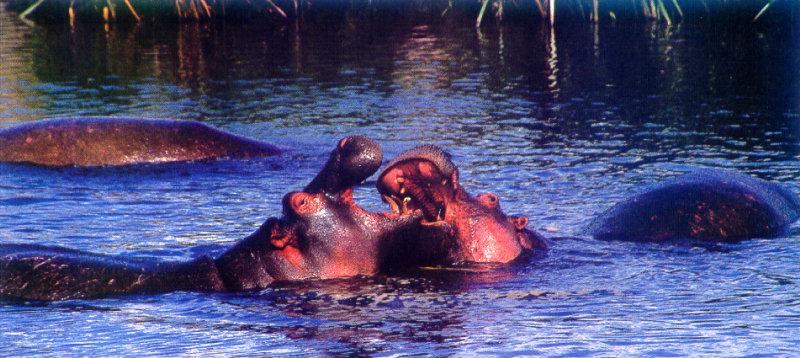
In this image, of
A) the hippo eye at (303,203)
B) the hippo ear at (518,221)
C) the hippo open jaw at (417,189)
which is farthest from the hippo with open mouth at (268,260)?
the hippo ear at (518,221)

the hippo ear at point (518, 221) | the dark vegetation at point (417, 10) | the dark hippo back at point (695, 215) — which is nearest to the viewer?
the hippo ear at point (518, 221)

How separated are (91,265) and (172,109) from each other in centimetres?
838

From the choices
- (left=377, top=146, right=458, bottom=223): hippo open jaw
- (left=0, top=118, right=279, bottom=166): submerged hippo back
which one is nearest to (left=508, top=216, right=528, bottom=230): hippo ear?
(left=377, top=146, right=458, bottom=223): hippo open jaw

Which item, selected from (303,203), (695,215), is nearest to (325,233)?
(303,203)

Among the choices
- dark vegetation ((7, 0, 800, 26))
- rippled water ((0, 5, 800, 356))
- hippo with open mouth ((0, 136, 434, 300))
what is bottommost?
rippled water ((0, 5, 800, 356))

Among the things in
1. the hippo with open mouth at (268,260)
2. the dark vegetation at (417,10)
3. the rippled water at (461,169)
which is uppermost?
the dark vegetation at (417,10)

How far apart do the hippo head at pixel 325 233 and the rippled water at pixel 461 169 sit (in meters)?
0.11

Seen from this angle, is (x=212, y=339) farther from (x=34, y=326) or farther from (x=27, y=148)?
(x=27, y=148)

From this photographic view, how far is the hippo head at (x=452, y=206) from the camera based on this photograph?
6.49 m

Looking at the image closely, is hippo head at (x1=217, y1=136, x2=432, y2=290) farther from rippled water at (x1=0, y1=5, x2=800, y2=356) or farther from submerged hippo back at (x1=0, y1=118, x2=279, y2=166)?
submerged hippo back at (x1=0, y1=118, x2=279, y2=166)

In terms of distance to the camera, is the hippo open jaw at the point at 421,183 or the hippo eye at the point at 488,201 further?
the hippo eye at the point at 488,201

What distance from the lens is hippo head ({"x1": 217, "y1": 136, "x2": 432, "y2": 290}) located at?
613cm

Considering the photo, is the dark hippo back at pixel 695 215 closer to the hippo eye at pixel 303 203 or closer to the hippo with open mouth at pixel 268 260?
the hippo with open mouth at pixel 268 260

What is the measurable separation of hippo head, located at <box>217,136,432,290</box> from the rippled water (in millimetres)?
108
